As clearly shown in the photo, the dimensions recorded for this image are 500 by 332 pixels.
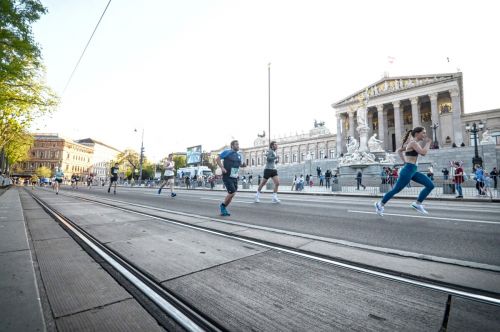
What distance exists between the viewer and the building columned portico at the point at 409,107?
4400 cm

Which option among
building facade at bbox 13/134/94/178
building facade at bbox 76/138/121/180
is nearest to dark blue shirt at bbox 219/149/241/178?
building facade at bbox 13/134/94/178

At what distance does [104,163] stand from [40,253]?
128288 mm

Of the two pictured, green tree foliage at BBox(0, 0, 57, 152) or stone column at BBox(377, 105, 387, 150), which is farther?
stone column at BBox(377, 105, 387, 150)

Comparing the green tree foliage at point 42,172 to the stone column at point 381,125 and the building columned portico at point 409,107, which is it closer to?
the building columned portico at point 409,107

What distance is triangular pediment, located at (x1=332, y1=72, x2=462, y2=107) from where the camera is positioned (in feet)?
149

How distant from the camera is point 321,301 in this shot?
1.52 meters

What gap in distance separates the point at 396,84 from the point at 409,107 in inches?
338

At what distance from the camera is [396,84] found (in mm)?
50781

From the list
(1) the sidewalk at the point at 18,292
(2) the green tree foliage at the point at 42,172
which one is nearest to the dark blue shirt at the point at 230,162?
(1) the sidewalk at the point at 18,292

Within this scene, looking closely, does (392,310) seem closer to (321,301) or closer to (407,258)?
(321,301)

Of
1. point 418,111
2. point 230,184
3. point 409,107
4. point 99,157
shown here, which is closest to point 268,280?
point 230,184

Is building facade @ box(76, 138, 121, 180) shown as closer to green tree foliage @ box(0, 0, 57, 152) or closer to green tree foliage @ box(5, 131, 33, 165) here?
green tree foliage @ box(5, 131, 33, 165)

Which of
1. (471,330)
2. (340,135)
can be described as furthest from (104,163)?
(471,330)

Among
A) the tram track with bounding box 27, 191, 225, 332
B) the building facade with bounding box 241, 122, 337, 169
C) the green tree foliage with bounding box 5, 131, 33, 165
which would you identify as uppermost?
the building facade with bounding box 241, 122, 337, 169
